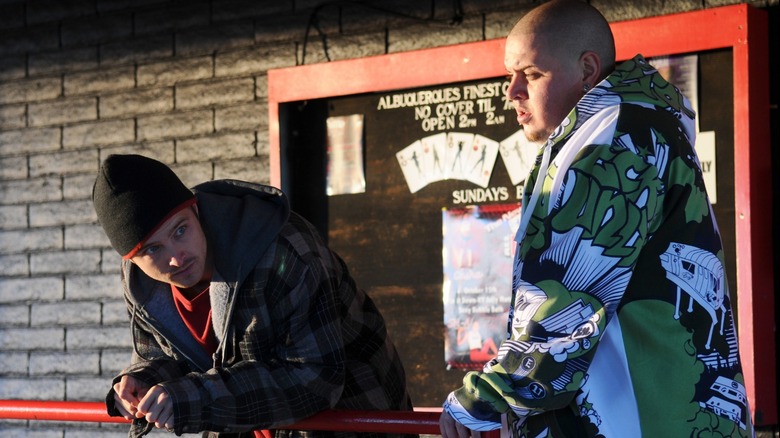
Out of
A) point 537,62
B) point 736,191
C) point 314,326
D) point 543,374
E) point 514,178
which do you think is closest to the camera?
point 543,374

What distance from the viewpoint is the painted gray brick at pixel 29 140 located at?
623 cm

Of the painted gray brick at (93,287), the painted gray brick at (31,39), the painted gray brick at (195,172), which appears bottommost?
the painted gray brick at (93,287)

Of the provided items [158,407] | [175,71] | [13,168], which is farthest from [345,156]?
[158,407]

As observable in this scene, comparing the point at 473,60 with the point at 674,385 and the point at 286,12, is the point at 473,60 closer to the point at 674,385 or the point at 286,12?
the point at 286,12

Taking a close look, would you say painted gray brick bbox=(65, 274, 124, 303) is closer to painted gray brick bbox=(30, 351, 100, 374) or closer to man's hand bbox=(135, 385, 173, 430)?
painted gray brick bbox=(30, 351, 100, 374)

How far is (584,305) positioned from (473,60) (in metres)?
2.81

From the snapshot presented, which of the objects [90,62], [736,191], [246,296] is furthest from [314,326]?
[90,62]

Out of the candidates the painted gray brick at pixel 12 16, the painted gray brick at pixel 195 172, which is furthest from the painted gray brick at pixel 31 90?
the painted gray brick at pixel 195 172

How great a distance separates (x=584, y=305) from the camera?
7.70 ft

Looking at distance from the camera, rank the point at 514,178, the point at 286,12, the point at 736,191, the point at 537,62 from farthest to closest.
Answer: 1. the point at 286,12
2. the point at 514,178
3. the point at 736,191
4. the point at 537,62

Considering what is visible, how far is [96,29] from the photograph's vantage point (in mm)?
6129

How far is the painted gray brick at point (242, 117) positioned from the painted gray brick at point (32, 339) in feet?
4.60

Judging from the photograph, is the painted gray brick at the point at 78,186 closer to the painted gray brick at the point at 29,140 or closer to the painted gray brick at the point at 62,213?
the painted gray brick at the point at 62,213

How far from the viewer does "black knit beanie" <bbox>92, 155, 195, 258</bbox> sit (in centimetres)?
311
